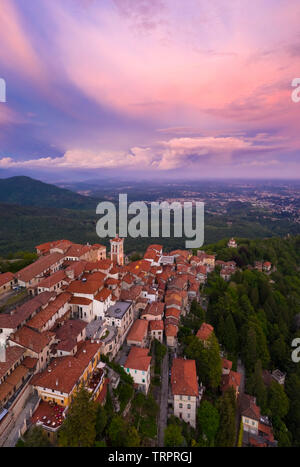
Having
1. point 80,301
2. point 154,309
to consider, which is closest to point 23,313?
point 80,301

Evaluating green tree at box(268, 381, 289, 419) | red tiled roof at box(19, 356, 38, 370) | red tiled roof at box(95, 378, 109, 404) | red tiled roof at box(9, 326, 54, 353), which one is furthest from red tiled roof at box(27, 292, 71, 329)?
green tree at box(268, 381, 289, 419)

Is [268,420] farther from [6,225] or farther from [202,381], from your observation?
[6,225]

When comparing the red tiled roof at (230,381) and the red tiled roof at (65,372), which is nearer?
the red tiled roof at (65,372)

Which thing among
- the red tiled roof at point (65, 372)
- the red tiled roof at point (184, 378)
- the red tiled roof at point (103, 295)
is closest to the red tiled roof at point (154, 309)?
the red tiled roof at point (103, 295)

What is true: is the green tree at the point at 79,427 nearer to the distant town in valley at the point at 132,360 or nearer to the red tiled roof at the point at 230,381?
the distant town in valley at the point at 132,360

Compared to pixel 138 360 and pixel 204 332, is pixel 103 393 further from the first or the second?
pixel 204 332

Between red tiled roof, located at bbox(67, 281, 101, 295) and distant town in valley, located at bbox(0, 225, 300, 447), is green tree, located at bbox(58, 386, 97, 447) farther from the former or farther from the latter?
red tiled roof, located at bbox(67, 281, 101, 295)
